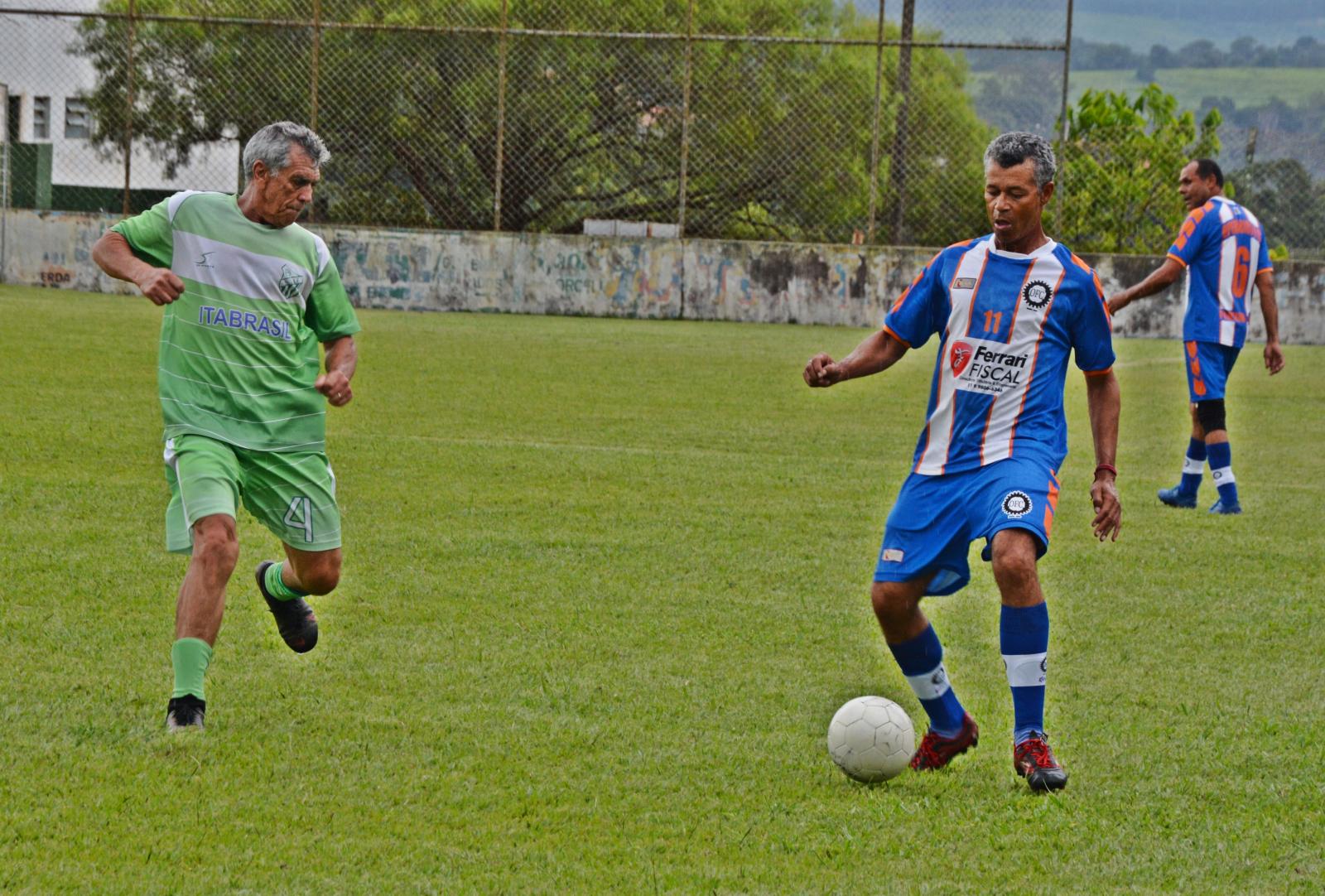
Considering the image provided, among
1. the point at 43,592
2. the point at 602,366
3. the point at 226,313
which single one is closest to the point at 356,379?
the point at 602,366

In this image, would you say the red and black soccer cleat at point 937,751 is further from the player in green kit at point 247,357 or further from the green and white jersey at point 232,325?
the green and white jersey at point 232,325

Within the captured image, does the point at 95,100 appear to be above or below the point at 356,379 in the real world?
above

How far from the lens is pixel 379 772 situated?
457 centimetres

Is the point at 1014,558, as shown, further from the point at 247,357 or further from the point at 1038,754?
the point at 247,357

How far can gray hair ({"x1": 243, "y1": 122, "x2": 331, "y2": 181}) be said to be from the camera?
5250 millimetres

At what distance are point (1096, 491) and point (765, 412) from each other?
347 inches

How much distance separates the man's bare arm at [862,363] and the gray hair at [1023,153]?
1.95 ft

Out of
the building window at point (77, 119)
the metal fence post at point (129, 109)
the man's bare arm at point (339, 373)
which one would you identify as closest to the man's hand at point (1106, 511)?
the man's bare arm at point (339, 373)

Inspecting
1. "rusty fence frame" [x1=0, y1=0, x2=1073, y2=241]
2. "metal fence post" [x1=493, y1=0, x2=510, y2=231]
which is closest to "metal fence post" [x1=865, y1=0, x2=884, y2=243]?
"rusty fence frame" [x1=0, y1=0, x2=1073, y2=241]

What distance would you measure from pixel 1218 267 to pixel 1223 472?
50.3 inches

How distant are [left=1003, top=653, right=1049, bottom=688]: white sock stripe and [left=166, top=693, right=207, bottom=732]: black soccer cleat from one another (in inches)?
87.9

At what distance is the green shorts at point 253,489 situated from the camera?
509cm

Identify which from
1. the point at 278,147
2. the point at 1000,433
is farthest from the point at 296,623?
the point at 1000,433

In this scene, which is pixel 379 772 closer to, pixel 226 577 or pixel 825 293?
pixel 226 577
